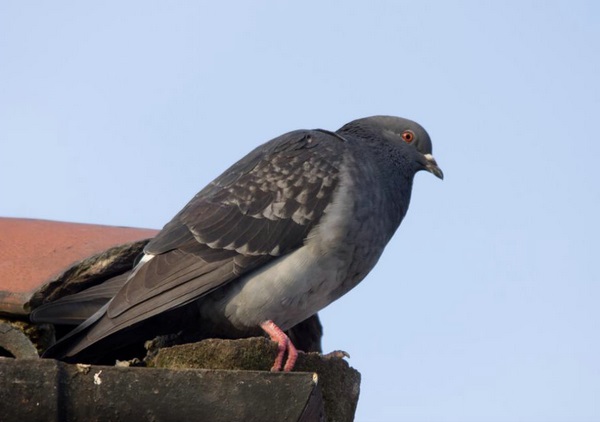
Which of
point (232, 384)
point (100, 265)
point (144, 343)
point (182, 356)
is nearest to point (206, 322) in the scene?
point (144, 343)

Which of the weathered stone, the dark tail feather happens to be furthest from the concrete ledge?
the dark tail feather

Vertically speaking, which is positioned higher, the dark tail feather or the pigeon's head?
the pigeon's head

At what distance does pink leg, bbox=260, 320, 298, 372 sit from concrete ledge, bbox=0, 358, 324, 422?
0.64m

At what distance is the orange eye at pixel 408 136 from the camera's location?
6.41m

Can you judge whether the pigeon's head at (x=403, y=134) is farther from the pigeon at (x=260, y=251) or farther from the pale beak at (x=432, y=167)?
the pigeon at (x=260, y=251)

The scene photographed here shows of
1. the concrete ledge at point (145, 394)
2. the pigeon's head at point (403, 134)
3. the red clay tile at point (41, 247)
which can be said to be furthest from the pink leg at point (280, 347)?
the pigeon's head at point (403, 134)

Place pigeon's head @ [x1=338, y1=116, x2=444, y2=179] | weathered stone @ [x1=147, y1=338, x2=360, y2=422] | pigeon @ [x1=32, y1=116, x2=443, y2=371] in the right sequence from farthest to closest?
pigeon's head @ [x1=338, y1=116, x2=444, y2=179]
pigeon @ [x1=32, y1=116, x2=443, y2=371]
weathered stone @ [x1=147, y1=338, x2=360, y2=422]

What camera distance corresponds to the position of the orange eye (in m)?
6.41

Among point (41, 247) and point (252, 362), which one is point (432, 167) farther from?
point (252, 362)

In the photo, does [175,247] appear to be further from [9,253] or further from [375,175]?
[375,175]

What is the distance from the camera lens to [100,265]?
4812mm

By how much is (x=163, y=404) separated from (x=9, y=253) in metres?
1.82

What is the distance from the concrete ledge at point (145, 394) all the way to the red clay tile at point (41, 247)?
1.35 meters

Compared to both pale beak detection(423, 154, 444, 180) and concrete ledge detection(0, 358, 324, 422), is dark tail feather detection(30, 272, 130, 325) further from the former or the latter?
pale beak detection(423, 154, 444, 180)
